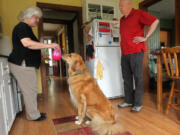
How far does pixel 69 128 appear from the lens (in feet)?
4.76

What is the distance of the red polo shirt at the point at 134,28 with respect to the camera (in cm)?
179

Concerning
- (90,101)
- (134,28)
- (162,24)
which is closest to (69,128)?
(90,101)

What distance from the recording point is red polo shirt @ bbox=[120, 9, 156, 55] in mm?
1793

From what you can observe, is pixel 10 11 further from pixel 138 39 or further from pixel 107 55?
pixel 138 39

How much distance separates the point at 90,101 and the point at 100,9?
212cm

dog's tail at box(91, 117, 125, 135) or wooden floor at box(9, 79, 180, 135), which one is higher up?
dog's tail at box(91, 117, 125, 135)

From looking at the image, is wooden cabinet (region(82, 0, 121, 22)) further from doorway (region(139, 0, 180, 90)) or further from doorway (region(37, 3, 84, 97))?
doorway (region(139, 0, 180, 90))

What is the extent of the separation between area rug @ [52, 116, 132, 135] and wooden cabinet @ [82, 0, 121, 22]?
1983mm

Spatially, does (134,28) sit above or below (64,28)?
below

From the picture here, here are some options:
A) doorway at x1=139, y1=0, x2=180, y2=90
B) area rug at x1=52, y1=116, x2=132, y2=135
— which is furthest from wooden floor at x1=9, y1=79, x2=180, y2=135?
doorway at x1=139, y1=0, x2=180, y2=90

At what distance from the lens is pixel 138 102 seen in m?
1.89

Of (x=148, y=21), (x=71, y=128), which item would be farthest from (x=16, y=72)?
(x=148, y=21)

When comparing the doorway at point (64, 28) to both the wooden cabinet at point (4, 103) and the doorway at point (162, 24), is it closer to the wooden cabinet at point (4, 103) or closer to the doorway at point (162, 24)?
the wooden cabinet at point (4, 103)

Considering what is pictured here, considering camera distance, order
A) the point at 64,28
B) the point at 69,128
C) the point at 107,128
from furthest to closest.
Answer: the point at 64,28
the point at 69,128
the point at 107,128
